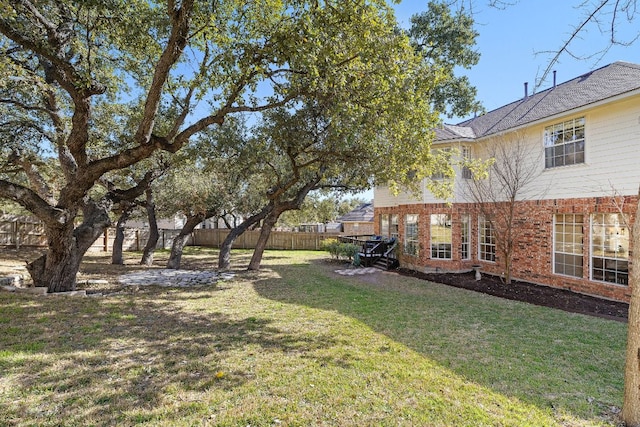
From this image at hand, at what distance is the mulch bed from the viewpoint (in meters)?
7.45

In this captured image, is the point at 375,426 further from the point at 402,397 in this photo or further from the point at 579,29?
the point at 579,29

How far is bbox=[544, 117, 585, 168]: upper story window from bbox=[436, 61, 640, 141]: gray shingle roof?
529mm

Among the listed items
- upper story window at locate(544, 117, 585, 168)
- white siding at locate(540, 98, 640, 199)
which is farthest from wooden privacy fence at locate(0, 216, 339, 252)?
white siding at locate(540, 98, 640, 199)

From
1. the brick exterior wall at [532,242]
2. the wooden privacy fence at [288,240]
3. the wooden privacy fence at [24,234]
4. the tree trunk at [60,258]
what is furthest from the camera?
the wooden privacy fence at [288,240]

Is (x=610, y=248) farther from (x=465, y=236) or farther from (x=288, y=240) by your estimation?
(x=288, y=240)

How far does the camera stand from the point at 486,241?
40.0 feet

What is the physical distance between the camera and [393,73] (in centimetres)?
564

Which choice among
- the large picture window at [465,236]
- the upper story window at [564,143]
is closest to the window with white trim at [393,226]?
the large picture window at [465,236]

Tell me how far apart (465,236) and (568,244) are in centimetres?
358

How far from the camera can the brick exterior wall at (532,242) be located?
8.37m

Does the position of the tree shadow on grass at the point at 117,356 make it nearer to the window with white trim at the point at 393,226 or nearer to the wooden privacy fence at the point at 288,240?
the window with white trim at the point at 393,226

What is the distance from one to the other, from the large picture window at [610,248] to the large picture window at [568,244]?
1.13 feet

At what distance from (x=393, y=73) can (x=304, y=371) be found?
4.88m

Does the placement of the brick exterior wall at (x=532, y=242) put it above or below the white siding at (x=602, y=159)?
below
